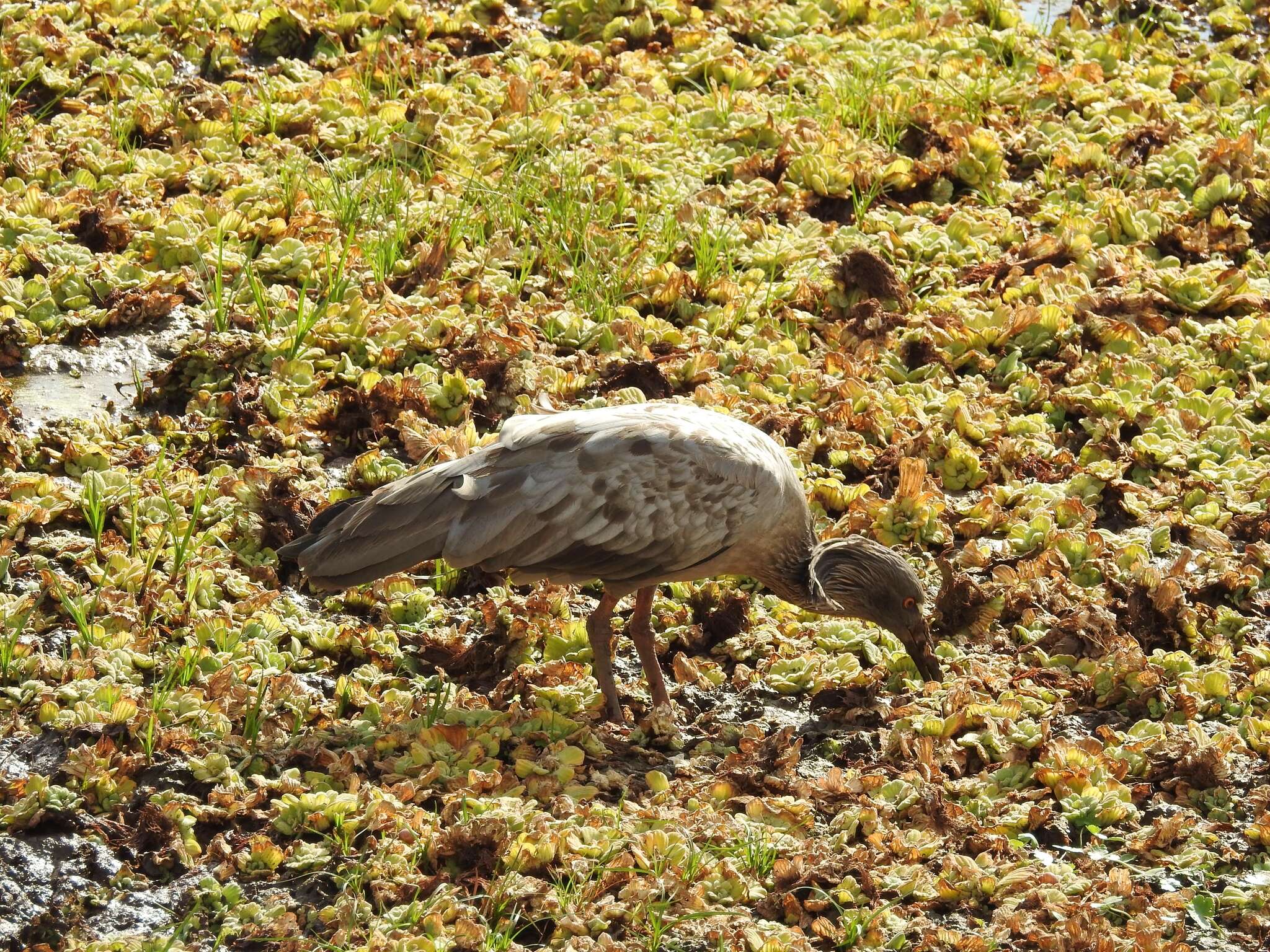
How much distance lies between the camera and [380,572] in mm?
5750

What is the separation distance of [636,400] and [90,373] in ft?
8.12

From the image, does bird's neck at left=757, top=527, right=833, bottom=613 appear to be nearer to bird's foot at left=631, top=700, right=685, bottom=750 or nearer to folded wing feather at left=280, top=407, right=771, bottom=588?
folded wing feather at left=280, top=407, right=771, bottom=588

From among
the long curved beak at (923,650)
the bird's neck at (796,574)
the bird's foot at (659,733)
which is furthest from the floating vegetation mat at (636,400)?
the bird's neck at (796,574)

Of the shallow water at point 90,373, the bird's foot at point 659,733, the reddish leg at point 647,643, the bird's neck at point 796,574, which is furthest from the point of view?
the shallow water at point 90,373

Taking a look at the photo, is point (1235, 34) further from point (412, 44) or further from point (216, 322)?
point (216, 322)

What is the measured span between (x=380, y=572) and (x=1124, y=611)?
2.95 metres

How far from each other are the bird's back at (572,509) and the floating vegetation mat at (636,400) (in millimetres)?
516

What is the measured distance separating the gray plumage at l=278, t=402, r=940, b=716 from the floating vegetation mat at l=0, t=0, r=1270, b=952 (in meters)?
0.43

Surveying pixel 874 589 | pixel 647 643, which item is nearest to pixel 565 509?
pixel 647 643

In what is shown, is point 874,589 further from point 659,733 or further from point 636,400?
point 636,400

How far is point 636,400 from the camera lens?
7.29m

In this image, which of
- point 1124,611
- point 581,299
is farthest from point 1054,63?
point 1124,611

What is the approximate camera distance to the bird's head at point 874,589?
241 inches

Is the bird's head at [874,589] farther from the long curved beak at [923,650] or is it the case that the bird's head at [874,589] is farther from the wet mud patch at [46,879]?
the wet mud patch at [46,879]
